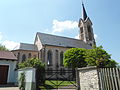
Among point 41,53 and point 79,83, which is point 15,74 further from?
point 41,53

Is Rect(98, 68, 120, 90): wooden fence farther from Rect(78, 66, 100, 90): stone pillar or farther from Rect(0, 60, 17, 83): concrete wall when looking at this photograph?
Rect(0, 60, 17, 83): concrete wall

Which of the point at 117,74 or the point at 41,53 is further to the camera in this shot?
the point at 41,53

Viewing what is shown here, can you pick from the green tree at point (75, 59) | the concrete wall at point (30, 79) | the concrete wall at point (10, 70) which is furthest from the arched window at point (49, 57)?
the concrete wall at point (30, 79)

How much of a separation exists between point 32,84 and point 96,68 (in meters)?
4.93

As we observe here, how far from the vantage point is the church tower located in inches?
1469

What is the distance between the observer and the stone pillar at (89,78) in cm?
570

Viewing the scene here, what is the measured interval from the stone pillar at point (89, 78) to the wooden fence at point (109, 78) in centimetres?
29

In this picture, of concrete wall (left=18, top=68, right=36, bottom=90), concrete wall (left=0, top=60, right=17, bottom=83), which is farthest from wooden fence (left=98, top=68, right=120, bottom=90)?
concrete wall (left=0, top=60, right=17, bottom=83)

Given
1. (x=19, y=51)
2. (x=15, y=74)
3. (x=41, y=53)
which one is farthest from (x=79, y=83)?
(x=19, y=51)

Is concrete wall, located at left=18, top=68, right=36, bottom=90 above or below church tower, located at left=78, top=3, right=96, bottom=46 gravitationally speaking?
below

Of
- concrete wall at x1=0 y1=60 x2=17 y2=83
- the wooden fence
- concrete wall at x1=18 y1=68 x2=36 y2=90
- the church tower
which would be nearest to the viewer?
the wooden fence

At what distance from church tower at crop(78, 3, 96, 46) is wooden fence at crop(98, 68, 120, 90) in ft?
106

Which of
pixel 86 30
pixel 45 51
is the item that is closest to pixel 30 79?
pixel 45 51

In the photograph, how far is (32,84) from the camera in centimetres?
790
